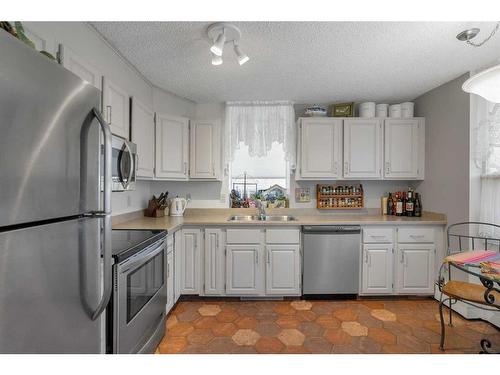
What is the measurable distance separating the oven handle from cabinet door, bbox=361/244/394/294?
6.91 feet

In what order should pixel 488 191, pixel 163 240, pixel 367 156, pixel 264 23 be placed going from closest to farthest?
pixel 264 23 < pixel 163 240 < pixel 488 191 < pixel 367 156

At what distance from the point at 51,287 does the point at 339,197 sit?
3.01 meters

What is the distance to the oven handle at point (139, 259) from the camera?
4.55 ft

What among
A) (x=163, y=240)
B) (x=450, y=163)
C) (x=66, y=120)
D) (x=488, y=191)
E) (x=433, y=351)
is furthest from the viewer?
(x=450, y=163)

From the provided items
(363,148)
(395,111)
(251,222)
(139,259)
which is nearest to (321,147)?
(363,148)

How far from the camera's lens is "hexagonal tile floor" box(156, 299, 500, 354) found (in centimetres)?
187

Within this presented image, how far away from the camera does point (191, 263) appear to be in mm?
2605

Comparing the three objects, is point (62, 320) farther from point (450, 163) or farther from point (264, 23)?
point (450, 163)

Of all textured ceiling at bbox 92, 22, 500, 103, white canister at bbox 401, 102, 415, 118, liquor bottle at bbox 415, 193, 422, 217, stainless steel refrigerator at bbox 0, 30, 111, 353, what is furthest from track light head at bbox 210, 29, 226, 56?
liquor bottle at bbox 415, 193, 422, 217

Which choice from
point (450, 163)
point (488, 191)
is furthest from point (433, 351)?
point (450, 163)

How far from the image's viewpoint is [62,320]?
0.83 m

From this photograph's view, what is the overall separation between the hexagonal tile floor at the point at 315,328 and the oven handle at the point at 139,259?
0.75 m

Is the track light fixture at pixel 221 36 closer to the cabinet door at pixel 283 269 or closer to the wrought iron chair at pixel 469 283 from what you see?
the cabinet door at pixel 283 269

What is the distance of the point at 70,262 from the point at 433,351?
2.39 metres
